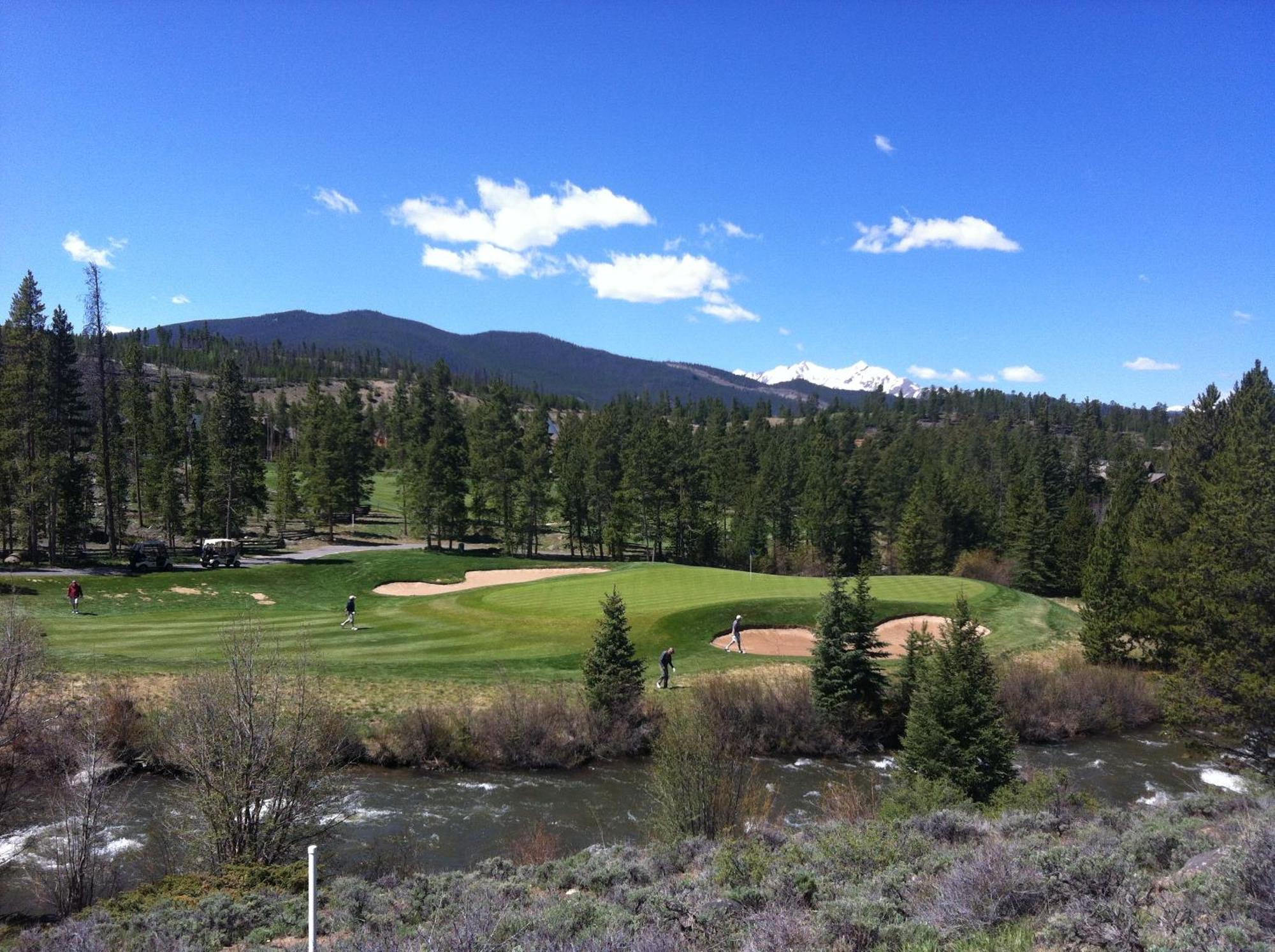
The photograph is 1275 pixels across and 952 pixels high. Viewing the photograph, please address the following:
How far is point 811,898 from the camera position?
32.9ft

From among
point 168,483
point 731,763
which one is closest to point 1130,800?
point 731,763

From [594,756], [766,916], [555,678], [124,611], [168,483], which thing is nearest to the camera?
[766,916]

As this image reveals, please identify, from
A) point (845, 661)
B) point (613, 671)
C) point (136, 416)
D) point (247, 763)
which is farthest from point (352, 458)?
point (247, 763)

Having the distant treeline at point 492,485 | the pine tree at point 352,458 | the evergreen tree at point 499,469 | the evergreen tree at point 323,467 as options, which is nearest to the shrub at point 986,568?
the distant treeline at point 492,485

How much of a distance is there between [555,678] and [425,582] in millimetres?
25318

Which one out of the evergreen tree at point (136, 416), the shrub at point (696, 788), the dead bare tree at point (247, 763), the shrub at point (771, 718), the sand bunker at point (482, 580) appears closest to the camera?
the dead bare tree at point (247, 763)

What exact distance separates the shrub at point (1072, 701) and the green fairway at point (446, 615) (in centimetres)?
530

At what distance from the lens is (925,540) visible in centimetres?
7519

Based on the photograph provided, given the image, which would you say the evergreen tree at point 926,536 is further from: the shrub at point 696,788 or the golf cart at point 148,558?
the golf cart at point 148,558

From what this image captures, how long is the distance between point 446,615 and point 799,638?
18.3 m

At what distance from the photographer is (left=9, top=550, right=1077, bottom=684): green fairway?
2903 centimetres

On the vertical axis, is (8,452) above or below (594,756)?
above

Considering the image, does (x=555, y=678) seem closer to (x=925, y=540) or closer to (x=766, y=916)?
(x=766, y=916)

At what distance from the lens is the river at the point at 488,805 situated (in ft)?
52.2
